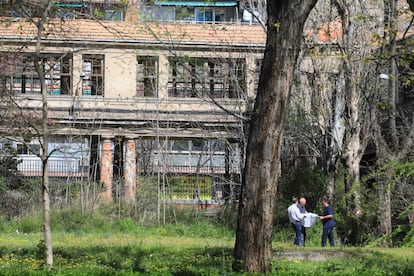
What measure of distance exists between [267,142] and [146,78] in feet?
74.5

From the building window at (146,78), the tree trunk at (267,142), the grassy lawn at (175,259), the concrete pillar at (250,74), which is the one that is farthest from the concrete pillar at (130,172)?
the tree trunk at (267,142)

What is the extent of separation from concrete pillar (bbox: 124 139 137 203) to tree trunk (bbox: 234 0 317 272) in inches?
646

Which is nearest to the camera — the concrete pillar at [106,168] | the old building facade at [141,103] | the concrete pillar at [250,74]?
the concrete pillar at [106,168]

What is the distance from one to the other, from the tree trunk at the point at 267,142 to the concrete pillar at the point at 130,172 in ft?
53.9

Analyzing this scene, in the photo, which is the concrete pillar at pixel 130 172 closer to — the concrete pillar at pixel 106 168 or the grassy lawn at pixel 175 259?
the concrete pillar at pixel 106 168

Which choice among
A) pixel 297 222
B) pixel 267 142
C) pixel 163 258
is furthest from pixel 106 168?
pixel 267 142

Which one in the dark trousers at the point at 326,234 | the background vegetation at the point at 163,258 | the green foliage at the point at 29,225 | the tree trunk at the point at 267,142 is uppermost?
the tree trunk at the point at 267,142

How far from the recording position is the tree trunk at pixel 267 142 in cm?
1327

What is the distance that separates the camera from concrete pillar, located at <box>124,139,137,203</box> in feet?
97.2

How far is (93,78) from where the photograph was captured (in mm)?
37031

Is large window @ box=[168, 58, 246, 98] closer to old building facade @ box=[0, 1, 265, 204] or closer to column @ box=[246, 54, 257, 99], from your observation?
old building facade @ box=[0, 1, 265, 204]

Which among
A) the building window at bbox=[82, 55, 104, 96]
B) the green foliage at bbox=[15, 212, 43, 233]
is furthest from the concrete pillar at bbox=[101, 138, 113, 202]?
the building window at bbox=[82, 55, 104, 96]

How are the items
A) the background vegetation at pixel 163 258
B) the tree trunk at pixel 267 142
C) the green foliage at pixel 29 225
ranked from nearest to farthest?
the background vegetation at pixel 163 258 < the tree trunk at pixel 267 142 < the green foliage at pixel 29 225

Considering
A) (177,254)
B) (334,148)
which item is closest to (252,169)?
(177,254)
